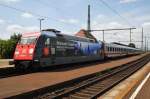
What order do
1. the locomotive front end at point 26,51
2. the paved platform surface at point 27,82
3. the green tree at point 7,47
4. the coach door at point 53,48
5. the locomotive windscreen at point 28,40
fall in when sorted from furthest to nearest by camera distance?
1. the green tree at point 7,47
2. the coach door at point 53,48
3. the locomotive windscreen at point 28,40
4. the locomotive front end at point 26,51
5. the paved platform surface at point 27,82

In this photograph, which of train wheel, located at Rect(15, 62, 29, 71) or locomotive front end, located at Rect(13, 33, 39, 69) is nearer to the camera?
locomotive front end, located at Rect(13, 33, 39, 69)

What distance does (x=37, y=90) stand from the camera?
1254 centimetres

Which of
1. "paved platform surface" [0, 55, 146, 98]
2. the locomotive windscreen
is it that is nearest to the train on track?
the locomotive windscreen

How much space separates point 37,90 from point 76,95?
179 centimetres

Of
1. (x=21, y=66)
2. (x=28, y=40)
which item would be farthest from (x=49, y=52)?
(x=21, y=66)

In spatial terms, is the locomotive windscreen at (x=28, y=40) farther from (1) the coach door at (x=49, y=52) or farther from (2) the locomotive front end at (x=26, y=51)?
(1) the coach door at (x=49, y=52)

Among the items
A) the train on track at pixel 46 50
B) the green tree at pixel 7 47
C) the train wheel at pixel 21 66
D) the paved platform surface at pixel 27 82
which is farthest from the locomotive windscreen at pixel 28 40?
the green tree at pixel 7 47

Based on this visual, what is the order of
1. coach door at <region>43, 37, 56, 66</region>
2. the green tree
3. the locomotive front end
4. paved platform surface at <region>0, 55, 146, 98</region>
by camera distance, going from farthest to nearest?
the green tree < coach door at <region>43, 37, 56, 66</region> < the locomotive front end < paved platform surface at <region>0, 55, 146, 98</region>

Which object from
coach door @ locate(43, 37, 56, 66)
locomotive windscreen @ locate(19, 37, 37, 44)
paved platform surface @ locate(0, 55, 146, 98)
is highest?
locomotive windscreen @ locate(19, 37, 37, 44)

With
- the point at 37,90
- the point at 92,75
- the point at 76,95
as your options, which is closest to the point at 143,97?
the point at 76,95

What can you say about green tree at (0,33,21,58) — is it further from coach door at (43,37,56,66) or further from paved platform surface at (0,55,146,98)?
paved platform surface at (0,55,146,98)

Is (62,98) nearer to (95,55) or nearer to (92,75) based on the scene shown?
(92,75)

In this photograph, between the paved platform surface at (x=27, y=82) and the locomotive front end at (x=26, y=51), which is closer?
the paved platform surface at (x=27, y=82)

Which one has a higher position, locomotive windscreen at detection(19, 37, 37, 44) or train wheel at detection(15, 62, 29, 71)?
locomotive windscreen at detection(19, 37, 37, 44)
